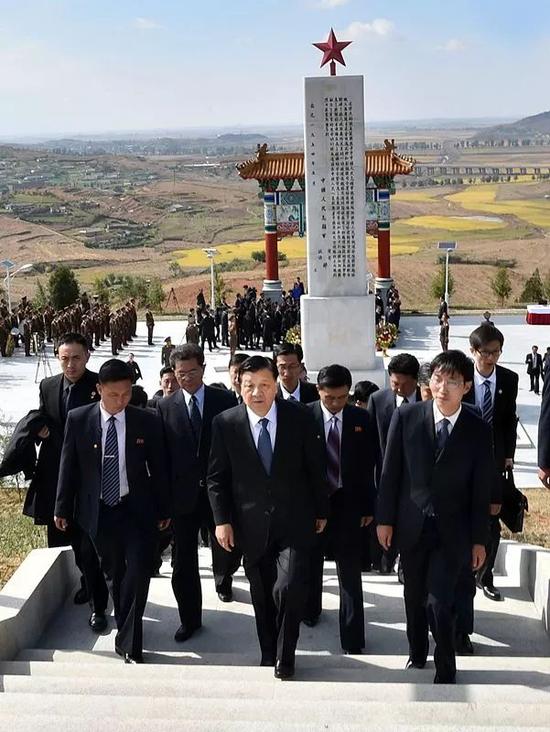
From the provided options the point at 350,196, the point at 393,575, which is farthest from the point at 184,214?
the point at 393,575

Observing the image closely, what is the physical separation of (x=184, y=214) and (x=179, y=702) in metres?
85.2

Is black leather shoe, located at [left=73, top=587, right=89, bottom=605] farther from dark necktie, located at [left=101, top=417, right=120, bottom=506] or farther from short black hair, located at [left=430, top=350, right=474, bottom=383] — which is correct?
short black hair, located at [left=430, top=350, right=474, bottom=383]

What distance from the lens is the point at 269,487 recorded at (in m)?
3.87

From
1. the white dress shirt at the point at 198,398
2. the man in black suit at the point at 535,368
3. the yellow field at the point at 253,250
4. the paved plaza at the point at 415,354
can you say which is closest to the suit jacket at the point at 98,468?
the white dress shirt at the point at 198,398

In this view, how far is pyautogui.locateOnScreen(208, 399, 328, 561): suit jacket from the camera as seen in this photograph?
3.87 metres

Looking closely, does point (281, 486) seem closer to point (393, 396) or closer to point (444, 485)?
point (444, 485)

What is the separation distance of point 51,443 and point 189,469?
0.86 metres

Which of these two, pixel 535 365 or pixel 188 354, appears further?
pixel 535 365

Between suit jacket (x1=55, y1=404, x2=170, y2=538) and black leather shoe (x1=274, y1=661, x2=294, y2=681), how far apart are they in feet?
2.83

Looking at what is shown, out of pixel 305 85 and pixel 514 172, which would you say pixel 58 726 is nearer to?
pixel 305 85

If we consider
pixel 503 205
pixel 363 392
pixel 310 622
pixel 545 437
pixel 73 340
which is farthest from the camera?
pixel 503 205

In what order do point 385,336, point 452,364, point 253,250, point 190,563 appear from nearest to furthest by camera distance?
1. point 452,364
2. point 190,563
3. point 385,336
4. point 253,250

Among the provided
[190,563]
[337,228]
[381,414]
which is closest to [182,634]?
[190,563]

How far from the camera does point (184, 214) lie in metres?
86.6
